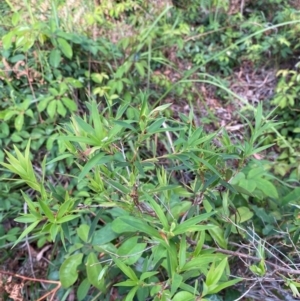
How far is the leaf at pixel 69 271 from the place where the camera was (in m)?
1.22

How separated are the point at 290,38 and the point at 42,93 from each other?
168 centimetres

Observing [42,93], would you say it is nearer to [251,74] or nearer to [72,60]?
[72,60]

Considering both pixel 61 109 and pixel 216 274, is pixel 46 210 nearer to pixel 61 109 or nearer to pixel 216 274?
pixel 216 274

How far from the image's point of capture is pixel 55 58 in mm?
1856

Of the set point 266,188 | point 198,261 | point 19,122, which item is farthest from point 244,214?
point 19,122

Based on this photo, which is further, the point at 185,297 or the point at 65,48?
the point at 65,48

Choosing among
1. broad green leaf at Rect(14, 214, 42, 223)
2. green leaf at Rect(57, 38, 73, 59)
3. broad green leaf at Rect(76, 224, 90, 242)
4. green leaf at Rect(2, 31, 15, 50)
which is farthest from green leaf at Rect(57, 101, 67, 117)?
broad green leaf at Rect(14, 214, 42, 223)

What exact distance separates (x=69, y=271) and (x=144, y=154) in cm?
80

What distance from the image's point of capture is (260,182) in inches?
47.8

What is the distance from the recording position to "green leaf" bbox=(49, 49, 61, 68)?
185 cm

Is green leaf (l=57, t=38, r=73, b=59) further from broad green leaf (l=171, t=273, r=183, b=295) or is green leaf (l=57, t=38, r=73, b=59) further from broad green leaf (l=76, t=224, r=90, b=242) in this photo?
broad green leaf (l=171, t=273, r=183, b=295)

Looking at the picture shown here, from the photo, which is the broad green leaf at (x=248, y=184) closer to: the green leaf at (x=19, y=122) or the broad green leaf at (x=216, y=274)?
the broad green leaf at (x=216, y=274)

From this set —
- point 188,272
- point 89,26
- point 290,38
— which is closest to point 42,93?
point 89,26

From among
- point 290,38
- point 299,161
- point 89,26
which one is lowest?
point 299,161
